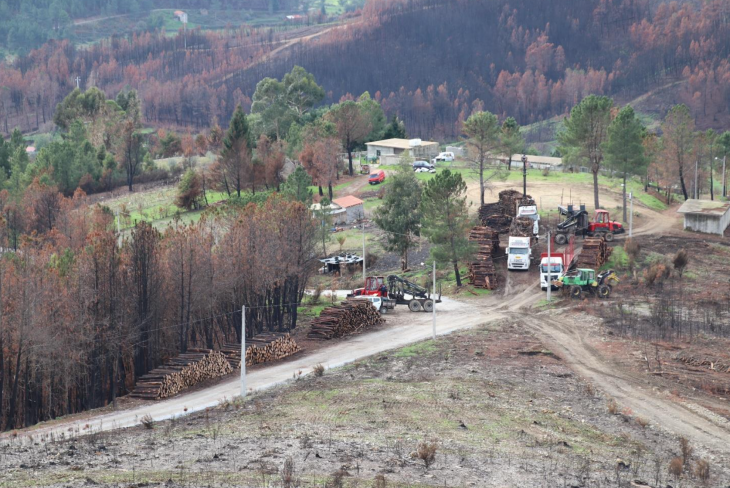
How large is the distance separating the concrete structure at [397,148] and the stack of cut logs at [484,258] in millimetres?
47962

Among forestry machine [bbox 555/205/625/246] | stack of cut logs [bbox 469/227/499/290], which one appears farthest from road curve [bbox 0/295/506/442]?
forestry machine [bbox 555/205/625/246]

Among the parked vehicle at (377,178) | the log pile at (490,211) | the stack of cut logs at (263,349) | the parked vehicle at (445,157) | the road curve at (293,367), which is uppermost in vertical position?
the parked vehicle at (445,157)

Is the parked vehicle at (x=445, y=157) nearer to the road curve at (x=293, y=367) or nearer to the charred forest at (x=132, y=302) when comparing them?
the road curve at (x=293, y=367)

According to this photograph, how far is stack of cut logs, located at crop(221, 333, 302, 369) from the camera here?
43688mm

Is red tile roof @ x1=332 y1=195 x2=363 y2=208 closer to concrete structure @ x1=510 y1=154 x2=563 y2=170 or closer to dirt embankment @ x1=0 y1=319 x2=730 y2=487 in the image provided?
concrete structure @ x1=510 y1=154 x2=563 y2=170

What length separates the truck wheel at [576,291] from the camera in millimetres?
55000

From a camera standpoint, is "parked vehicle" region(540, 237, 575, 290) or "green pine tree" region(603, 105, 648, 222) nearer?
"parked vehicle" region(540, 237, 575, 290)

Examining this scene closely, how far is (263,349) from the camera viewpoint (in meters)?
44.2

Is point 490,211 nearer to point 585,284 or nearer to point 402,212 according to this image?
point 402,212

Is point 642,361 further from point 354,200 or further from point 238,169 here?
point 238,169

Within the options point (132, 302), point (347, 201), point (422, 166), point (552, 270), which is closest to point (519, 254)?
point (552, 270)

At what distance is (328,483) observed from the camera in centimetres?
2588

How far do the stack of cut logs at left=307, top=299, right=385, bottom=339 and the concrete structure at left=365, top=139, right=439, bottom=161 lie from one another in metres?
60.5

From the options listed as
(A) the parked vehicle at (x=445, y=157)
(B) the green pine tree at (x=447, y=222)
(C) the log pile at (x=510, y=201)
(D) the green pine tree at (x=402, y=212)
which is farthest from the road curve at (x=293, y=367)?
(A) the parked vehicle at (x=445, y=157)
